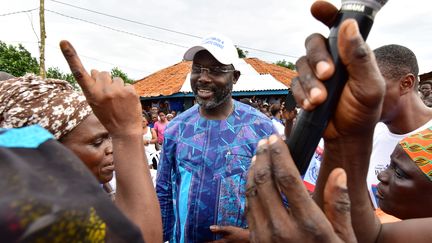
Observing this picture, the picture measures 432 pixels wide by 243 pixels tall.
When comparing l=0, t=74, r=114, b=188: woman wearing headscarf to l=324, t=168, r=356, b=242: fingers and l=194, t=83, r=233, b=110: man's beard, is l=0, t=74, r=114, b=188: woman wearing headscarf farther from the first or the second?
l=324, t=168, r=356, b=242: fingers

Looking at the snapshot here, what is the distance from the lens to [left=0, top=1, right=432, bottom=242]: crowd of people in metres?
0.59

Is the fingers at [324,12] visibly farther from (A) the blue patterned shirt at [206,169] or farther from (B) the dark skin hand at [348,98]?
(A) the blue patterned shirt at [206,169]

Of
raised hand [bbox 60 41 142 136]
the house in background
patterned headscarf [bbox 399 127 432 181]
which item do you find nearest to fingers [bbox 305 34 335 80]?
raised hand [bbox 60 41 142 136]

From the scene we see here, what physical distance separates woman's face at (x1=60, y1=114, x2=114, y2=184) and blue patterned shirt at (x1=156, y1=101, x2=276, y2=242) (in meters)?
0.54

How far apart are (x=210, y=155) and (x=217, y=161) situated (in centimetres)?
6

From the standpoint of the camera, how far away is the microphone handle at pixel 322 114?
32.2 inches

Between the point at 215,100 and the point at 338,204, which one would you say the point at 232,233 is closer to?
the point at 215,100

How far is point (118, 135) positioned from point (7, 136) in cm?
77

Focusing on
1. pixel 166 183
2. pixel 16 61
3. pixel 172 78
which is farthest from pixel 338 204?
pixel 16 61

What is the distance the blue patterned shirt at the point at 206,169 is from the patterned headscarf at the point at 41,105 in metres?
0.76

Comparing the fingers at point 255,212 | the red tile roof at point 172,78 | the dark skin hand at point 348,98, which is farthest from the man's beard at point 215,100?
the red tile roof at point 172,78

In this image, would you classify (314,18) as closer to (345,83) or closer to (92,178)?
(345,83)

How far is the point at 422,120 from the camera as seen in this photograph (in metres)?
2.81

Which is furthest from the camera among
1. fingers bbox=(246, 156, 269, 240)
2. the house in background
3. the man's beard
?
the house in background
